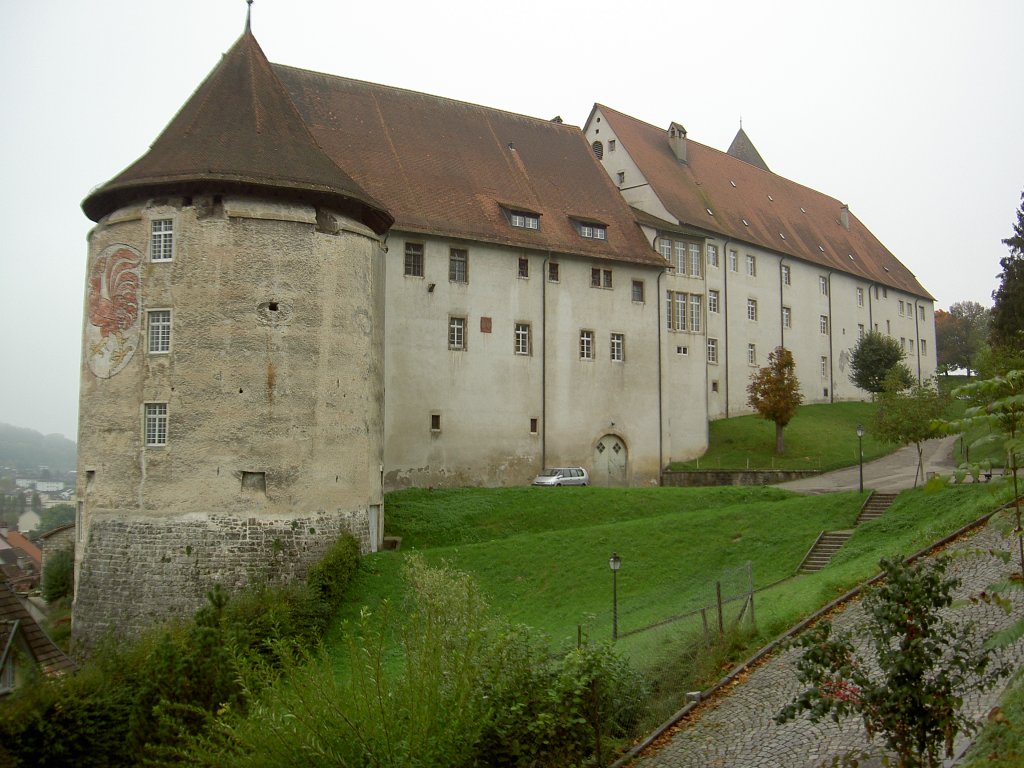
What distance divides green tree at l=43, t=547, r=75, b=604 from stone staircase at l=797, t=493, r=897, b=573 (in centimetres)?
2622

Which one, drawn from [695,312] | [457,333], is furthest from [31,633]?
[695,312]

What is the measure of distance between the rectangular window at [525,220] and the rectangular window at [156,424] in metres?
16.4

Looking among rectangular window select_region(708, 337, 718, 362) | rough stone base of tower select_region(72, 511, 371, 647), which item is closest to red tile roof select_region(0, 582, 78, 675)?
rough stone base of tower select_region(72, 511, 371, 647)

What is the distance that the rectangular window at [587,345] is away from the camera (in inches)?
1496

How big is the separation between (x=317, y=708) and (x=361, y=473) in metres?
17.5

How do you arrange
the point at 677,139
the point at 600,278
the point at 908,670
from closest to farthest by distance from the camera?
1. the point at 908,670
2. the point at 600,278
3. the point at 677,139

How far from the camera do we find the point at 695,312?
141 feet

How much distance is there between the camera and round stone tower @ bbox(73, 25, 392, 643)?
979 inches

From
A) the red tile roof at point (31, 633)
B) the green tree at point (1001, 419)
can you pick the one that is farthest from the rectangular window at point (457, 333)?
the green tree at point (1001, 419)

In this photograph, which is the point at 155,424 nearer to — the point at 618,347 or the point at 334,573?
the point at 334,573

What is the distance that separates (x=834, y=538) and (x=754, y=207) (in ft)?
109

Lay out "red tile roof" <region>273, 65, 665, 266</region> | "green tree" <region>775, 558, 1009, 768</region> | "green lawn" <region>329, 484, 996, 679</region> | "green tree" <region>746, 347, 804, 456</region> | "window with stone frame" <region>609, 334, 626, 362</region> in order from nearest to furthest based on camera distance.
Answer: "green tree" <region>775, 558, 1009, 768</region>, "green lawn" <region>329, 484, 996, 679</region>, "red tile roof" <region>273, 65, 665, 266</region>, "window with stone frame" <region>609, 334, 626, 362</region>, "green tree" <region>746, 347, 804, 456</region>

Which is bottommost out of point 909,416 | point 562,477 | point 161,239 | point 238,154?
point 562,477

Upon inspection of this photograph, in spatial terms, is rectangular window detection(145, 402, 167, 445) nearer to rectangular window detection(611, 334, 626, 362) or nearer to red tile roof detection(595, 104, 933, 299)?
rectangular window detection(611, 334, 626, 362)
